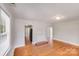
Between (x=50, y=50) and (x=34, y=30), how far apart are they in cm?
30

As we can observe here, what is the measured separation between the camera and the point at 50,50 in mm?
1067

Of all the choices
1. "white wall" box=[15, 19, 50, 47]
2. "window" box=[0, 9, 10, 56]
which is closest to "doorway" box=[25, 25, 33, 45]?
"white wall" box=[15, 19, 50, 47]

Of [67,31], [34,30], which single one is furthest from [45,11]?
[67,31]

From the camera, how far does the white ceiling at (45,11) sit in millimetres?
1021

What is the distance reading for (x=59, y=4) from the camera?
3.34 ft

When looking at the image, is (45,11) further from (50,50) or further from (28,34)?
(50,50)

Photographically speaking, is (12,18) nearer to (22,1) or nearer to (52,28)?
(22,1)

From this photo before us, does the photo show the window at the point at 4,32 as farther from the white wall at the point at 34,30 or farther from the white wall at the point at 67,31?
the white wall at the point at 67,31

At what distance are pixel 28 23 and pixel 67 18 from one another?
0.45m

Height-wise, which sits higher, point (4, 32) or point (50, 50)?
point (4, 32)

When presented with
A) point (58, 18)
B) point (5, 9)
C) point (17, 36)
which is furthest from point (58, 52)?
point (5, 9)

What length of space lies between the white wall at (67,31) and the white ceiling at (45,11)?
7cm

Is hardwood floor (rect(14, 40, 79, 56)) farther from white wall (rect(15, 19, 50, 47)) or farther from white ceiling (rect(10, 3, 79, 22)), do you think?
white ceiling (rect(10, 3, 79, 22))

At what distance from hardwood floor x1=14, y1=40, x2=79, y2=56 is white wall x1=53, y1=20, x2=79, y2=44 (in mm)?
69
